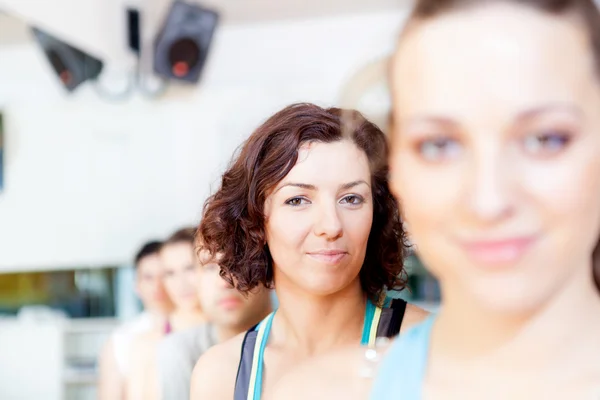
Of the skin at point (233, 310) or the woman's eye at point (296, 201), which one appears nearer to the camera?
the woman's eye at point (296, 201)

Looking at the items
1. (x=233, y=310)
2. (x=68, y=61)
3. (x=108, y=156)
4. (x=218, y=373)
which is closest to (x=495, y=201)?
(x=218, y=373)

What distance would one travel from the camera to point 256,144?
2.69 feet

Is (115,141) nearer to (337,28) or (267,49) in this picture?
(267,49)

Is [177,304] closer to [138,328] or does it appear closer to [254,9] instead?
[138,328]

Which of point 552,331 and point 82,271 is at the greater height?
point 552,331

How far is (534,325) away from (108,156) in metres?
3.50

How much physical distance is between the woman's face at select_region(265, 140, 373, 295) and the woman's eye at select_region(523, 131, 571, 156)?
0.36 metres

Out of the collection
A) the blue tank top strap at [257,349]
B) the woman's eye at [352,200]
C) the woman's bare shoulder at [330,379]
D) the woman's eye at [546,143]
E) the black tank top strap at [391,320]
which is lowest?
the blue tank top strap at [257,349]

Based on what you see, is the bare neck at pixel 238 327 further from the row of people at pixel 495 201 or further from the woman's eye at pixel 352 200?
the row of people at pixel 495 201

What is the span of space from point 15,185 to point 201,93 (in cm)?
111

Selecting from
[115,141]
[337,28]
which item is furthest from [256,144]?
[115,141]

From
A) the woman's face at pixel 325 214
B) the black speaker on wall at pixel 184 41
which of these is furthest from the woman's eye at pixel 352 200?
the black speaker on wall at pixel 184 41

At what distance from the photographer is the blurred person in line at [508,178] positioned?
38 centimetres

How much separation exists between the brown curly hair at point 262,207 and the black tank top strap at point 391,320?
28 millimetres
